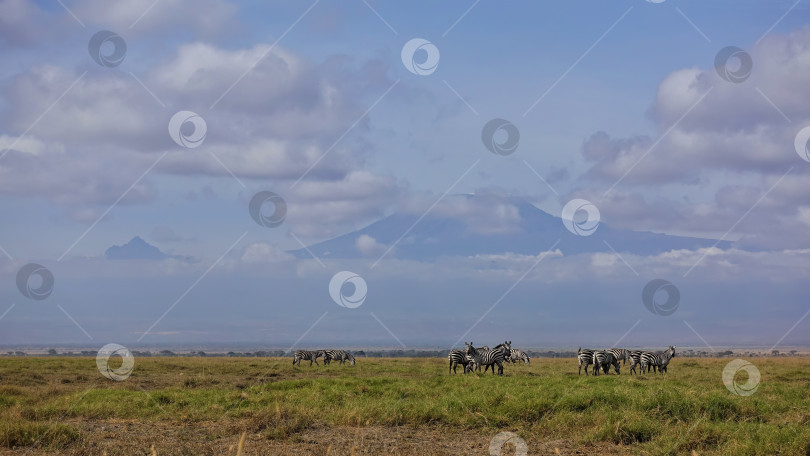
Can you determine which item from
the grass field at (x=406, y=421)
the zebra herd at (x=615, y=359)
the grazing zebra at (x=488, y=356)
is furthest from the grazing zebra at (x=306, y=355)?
the grass field at (x=406, y=421)

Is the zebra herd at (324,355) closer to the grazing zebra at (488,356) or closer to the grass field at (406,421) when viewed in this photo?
the grazing zebra at (488,356)

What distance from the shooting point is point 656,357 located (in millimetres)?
36594

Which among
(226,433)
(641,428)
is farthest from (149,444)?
(641,428)

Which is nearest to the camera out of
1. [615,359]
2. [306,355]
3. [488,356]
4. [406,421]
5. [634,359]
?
[406,421]

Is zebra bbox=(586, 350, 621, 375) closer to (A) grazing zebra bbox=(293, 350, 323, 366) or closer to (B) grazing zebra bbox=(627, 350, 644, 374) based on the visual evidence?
(B) grazing zebra bbox=(627, 350, 644, 374)

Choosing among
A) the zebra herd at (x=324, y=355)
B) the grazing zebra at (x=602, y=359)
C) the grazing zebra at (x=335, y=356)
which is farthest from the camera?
the grazing zebra at (x=335, y=356)

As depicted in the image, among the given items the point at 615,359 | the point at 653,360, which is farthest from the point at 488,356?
the point at 653,360

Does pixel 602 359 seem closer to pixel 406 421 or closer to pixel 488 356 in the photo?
pixel 488 356

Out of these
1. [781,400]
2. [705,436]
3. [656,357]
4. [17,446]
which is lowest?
[17,446]

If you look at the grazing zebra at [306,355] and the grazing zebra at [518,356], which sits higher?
the grazing zebra at [518,356]

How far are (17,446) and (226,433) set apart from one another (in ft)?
13.5

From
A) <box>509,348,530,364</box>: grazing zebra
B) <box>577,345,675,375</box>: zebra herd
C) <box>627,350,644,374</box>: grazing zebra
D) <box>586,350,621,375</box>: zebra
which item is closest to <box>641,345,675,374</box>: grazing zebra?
<box>577,345,675,375</box>: zebra herd

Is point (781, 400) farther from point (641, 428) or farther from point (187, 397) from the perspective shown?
point (187, 397)

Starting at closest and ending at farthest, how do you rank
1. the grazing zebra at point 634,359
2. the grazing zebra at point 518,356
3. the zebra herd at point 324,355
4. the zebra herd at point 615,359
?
1. the zebra herd at point 615,359
2. the grazing zebra at point 634,359
3. the grazing zebra at point 518,356
4. the zebra herd at point 324,355
